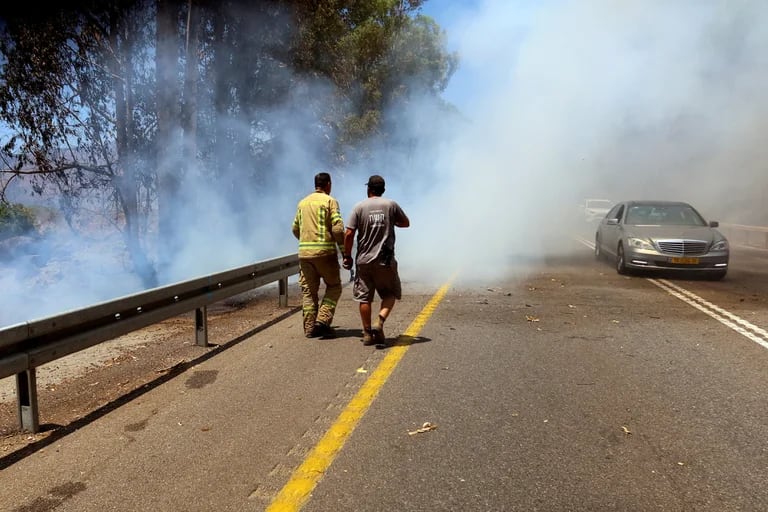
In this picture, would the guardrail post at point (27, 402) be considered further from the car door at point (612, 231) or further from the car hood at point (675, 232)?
the car door at point (612, 231)

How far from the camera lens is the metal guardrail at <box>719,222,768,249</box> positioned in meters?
19.3

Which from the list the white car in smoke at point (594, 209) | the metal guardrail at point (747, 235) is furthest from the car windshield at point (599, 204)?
the metal guardrail at point (747, 235)

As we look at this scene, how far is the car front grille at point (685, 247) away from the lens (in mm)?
10141

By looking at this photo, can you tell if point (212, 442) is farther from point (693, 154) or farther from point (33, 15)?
point (693, 154)

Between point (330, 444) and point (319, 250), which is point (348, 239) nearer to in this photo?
point (319, 250)

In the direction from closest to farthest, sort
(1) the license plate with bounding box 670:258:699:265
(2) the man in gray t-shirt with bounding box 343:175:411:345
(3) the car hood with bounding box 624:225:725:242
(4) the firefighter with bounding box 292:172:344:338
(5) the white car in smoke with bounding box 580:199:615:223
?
(2) the man in gray t-shirt with bounding box 343:175:411:345
(4) the firefighter with bounding box 292:172:344:338
(1) the license plate with bounding box 670:258:699:265
(3) the car hood with bounding box 624:225:725:242
(5) the white car in smoke with bounding box 580:199:615:223

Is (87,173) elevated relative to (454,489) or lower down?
elevated

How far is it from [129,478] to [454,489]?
1.55 metres

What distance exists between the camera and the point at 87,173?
11867mm

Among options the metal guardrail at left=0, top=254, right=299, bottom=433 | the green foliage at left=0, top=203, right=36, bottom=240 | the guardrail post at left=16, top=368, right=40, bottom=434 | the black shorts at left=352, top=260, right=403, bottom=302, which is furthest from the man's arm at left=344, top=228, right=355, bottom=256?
the green foliage at left=0, top=203, right=36, bottom=240

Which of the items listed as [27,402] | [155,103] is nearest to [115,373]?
[27,402]

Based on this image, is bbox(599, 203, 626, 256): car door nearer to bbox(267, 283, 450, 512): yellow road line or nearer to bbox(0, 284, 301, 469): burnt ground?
bbox(0, 284, 301, 469): burnt ground

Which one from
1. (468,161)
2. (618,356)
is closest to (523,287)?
(618,356)

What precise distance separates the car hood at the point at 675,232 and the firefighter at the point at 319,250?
261 inches
